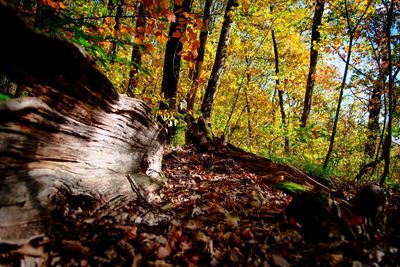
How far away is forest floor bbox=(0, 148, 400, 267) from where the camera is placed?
1.80 meters

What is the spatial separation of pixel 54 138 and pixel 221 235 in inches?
74.2

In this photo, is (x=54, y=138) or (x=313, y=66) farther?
(x=313, y=66)

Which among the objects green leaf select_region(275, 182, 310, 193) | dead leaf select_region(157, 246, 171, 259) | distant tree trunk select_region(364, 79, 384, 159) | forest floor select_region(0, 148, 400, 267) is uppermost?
distant tree trunk select_region(364, 79, 384, 159)

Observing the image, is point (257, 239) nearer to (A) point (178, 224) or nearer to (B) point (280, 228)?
(B) point (280, 228)

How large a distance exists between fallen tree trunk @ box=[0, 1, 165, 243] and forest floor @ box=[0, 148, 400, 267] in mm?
182

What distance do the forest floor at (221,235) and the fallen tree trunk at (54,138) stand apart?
0.60 ft

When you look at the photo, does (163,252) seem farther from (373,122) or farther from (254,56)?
(373,122)

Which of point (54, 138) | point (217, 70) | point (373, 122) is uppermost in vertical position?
point (217, 70)

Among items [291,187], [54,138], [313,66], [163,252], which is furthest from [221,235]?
[313,66]

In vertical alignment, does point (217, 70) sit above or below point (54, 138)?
above

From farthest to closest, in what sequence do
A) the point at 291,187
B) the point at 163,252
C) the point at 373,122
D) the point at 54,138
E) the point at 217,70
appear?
the point at 373,122
the point at 217,70
the point at 291,187
the point at 54,138
the point at 163,252

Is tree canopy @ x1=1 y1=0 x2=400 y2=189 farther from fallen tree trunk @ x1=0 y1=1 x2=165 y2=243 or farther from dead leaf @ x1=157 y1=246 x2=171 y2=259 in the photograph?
dead leaf @ x1=157 y1=246 x2=171 y2=259

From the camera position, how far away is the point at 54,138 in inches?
84.2

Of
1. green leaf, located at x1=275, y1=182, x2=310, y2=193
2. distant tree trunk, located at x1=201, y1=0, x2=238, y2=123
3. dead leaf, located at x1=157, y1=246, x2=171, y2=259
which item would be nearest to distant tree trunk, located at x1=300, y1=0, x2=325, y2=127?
distant tree trunk, located at x1=201, y1=0, x2=238, y2=123
